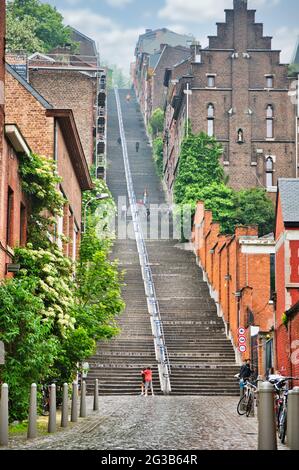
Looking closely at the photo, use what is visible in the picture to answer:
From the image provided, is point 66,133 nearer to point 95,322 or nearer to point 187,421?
point 95,322

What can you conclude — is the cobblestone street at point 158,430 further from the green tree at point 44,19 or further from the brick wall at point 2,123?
the green tree at point 44,19

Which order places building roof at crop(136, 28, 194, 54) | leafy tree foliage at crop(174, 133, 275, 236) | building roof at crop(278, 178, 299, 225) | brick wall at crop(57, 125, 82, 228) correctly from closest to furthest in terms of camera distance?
building roof at crop(278, 178, 299, 225)
brick wall at crop(57, 125, 82, 228)
leafy tree foliage at crop(174, 133, 275, 236)
building roof at crop(136, 28, 194, 54)

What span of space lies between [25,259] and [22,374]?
170 inches

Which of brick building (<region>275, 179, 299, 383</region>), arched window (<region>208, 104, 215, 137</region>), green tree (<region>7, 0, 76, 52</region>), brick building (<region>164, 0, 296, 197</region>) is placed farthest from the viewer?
green tree (<region>7, 0, 76, 52</region>)

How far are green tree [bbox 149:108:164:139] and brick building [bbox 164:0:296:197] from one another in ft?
101

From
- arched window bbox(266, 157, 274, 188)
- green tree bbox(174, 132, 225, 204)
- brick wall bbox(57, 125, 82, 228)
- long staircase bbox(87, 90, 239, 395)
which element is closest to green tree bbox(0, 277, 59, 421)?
brick wall bbox(57, 125, 82, 228)

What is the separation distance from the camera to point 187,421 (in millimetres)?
22625

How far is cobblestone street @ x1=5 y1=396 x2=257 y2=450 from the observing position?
51.7ft

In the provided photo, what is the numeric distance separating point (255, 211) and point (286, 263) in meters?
41.3

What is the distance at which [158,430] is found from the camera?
19328 millimetres

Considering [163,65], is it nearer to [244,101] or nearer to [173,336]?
[244,101]

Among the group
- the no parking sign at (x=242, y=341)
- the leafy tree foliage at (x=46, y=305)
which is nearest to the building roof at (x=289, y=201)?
the leafy tree foliage at (x=46, y=305)

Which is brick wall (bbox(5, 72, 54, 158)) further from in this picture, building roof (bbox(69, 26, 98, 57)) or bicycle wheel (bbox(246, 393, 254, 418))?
building roof (bbox(69, 26, 98, 57))
